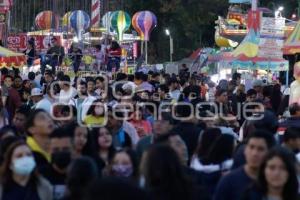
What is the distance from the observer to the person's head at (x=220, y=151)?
755cm

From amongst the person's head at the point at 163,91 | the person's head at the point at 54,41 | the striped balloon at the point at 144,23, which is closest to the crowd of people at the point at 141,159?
the person's head at the point at 163,91

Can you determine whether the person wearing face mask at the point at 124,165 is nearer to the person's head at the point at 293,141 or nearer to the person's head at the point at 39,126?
the person's head at the point at 39,126

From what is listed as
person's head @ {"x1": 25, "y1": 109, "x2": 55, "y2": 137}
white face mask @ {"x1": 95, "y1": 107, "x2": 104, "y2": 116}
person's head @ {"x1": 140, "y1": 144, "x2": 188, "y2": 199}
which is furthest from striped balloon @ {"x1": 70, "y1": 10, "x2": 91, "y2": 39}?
person's head @ {"x1": 140, "y1": 144, "x2": 188, "y2": 199}

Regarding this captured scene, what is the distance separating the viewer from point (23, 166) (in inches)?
258

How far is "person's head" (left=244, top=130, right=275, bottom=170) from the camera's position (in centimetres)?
650

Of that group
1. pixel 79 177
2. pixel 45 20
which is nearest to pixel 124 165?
pixel 79 177

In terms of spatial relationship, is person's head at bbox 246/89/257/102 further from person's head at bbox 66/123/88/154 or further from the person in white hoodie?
the person in white hoodie

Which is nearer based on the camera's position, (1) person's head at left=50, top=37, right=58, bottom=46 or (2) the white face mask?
(2) the white face mask

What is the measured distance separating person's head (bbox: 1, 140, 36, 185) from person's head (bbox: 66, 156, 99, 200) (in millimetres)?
648

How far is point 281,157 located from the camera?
5.99 m

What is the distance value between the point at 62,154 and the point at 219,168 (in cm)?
139

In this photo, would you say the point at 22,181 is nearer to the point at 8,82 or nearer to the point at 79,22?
the point at 8,82

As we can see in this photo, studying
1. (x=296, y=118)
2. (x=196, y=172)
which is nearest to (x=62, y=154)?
(x=196, y=172)

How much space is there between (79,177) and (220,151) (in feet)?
6.54
